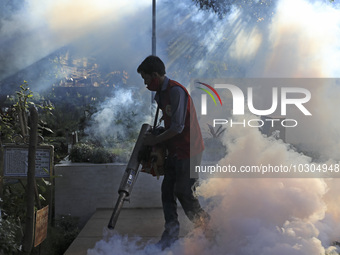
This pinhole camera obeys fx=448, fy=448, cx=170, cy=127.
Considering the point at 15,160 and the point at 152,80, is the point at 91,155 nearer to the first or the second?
the point at 15,160

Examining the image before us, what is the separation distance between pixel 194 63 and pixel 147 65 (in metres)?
16.1

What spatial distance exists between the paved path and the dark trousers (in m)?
0.53

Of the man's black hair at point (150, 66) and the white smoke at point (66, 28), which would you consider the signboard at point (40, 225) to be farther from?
the white smoke at point (66, 28)

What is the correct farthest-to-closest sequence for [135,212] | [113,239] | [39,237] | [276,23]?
[276,23] → [135,212] → [113,239] → [39,237]

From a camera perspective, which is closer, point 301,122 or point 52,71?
point 301,122

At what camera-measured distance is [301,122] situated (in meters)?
11.6

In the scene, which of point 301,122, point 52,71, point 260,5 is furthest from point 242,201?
point 260,5

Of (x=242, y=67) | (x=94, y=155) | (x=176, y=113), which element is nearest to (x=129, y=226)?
(x=94, y=155)

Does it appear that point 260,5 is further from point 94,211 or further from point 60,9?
point 94,211

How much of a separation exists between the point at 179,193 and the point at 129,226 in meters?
1.49

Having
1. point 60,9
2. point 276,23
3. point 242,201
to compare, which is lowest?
point 242,201

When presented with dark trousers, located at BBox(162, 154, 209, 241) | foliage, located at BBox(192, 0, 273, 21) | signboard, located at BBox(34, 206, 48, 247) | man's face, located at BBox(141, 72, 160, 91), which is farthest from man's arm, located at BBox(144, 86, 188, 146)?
foliage, located at BBox(192, 0, 273, 21)

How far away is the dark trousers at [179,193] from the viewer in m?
4.11

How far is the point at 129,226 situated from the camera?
5.35 meters
